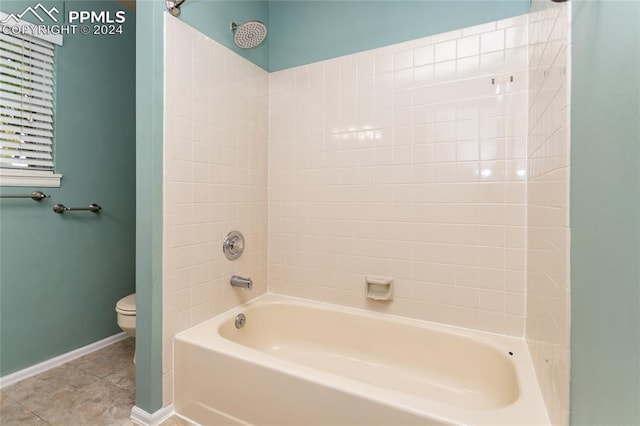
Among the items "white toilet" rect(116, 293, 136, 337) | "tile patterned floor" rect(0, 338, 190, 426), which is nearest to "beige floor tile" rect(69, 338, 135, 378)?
"tile patterned floor" rect(0, 338, 190, 426)

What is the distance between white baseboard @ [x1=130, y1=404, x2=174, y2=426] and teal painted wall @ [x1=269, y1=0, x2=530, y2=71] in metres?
2.16

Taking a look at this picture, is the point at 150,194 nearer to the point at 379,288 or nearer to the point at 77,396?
the point at 77,396

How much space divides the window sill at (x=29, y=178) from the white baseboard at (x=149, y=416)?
1437mm

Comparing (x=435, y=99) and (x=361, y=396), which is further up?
(x=435, y=99)

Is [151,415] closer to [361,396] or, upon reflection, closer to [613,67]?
[361,396]

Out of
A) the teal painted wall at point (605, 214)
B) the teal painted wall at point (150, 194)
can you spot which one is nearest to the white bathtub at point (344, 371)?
the teal painted wall at point (150, 194)

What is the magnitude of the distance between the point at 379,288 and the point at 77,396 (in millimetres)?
1766

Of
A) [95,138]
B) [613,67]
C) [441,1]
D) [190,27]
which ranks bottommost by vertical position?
[613,67]

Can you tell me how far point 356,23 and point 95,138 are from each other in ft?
6.47

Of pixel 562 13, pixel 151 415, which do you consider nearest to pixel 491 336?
pixel 562 13

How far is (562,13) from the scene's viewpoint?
0.86m

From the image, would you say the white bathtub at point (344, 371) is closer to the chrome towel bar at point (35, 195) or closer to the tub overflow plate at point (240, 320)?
the tub overflow plate at point (240, 320)

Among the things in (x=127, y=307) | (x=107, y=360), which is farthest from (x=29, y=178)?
(x=107, y=360)

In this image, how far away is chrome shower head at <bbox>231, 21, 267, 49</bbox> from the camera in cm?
153
